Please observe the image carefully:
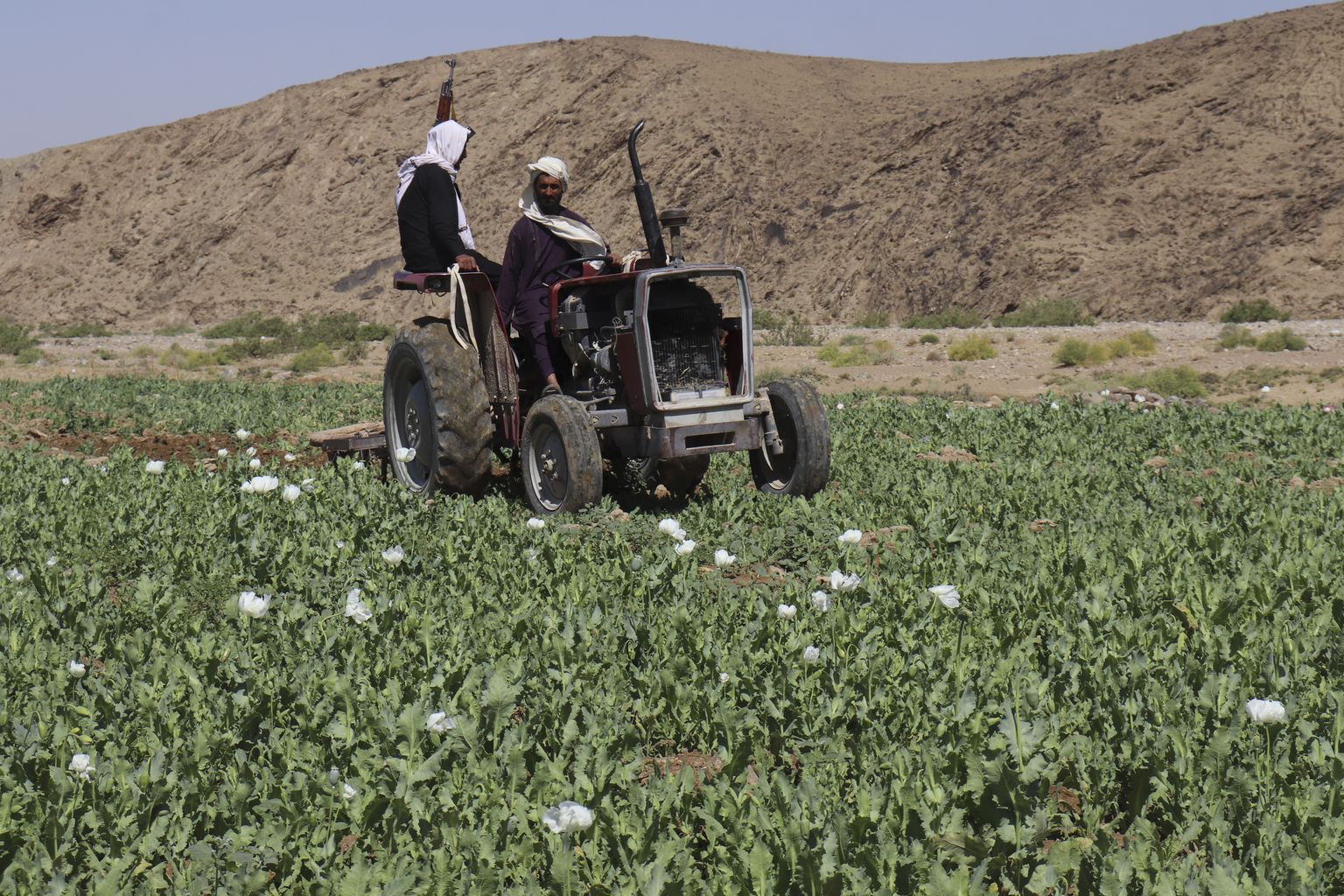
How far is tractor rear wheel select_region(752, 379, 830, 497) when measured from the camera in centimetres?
739

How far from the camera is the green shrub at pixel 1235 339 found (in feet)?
69.1

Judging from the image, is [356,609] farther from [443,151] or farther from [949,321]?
[949,321]

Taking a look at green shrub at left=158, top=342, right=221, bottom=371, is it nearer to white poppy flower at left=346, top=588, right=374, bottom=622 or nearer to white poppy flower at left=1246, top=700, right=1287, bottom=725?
white poppy flower at left=346, top=588, right=374, bottom=622

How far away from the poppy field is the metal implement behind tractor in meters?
0.39

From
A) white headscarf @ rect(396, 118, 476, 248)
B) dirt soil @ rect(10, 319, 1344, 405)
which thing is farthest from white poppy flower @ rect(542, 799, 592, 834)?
dirt soil @ rect(10, 319, 1344, 405)

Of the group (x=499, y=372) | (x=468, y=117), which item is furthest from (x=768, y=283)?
(x=499, y=372)

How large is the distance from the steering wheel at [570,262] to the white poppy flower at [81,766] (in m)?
4.32

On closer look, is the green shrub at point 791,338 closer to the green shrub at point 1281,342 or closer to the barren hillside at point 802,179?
the barren hillside at point 802,179

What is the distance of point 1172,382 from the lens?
1673 centimetres

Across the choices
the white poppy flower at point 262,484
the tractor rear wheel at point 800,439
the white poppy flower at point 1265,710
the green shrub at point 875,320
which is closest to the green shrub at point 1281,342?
the green shrub at point 875,320

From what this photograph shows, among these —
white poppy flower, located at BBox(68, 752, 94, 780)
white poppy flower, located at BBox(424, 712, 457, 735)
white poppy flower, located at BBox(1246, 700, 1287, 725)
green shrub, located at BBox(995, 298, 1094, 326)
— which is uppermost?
white poppy flower, located at BBox(68, 752, 94, 780)

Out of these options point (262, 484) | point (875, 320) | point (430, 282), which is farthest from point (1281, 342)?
point (262, 484)

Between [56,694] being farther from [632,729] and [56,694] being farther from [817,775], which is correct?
[817,775]

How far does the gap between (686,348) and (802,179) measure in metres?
34.8
